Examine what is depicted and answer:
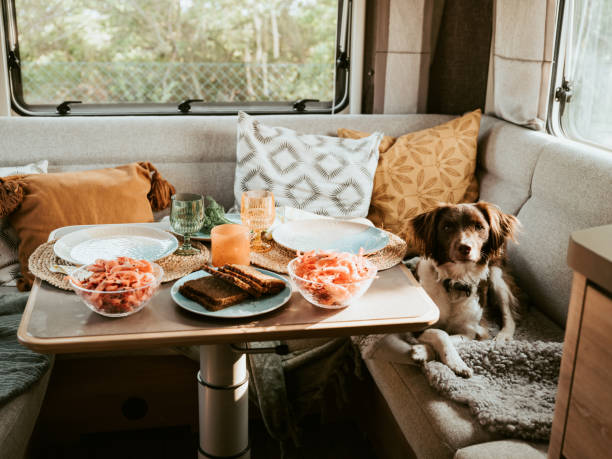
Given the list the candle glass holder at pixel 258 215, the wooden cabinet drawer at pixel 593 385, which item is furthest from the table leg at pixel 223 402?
the wooden cabinet drawer at pixel 593 385

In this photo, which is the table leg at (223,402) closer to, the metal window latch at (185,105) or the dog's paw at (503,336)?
the dog's paw at (503,336)

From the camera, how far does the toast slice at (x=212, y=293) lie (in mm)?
1238

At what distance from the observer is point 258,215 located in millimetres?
1604

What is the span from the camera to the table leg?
1444 millimetres

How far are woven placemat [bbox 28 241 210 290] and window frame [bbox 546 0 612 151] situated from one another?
5.31 ft

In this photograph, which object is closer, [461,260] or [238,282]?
[238,282]

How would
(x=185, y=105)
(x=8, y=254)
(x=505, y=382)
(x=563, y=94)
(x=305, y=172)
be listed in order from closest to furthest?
(x=505, y=382), (x=8, y=254), (x=563, y=94), (x=305, y=172), (x=185, y=105)

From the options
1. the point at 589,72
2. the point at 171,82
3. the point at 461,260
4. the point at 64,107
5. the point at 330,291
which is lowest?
the point at 461,260

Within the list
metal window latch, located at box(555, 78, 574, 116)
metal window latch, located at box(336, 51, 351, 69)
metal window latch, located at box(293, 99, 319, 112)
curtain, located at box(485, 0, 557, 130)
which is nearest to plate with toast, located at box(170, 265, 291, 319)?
curtain, located at box(485, 0, 557, 130)

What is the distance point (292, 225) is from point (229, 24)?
172cm

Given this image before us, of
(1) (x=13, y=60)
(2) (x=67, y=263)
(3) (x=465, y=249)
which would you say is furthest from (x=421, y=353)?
(1) (x=13, y=60)

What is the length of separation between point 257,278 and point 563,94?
1745mm

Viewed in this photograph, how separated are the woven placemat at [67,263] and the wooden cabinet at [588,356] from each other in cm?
88

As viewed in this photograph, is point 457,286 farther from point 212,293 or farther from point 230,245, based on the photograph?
point 212,293
